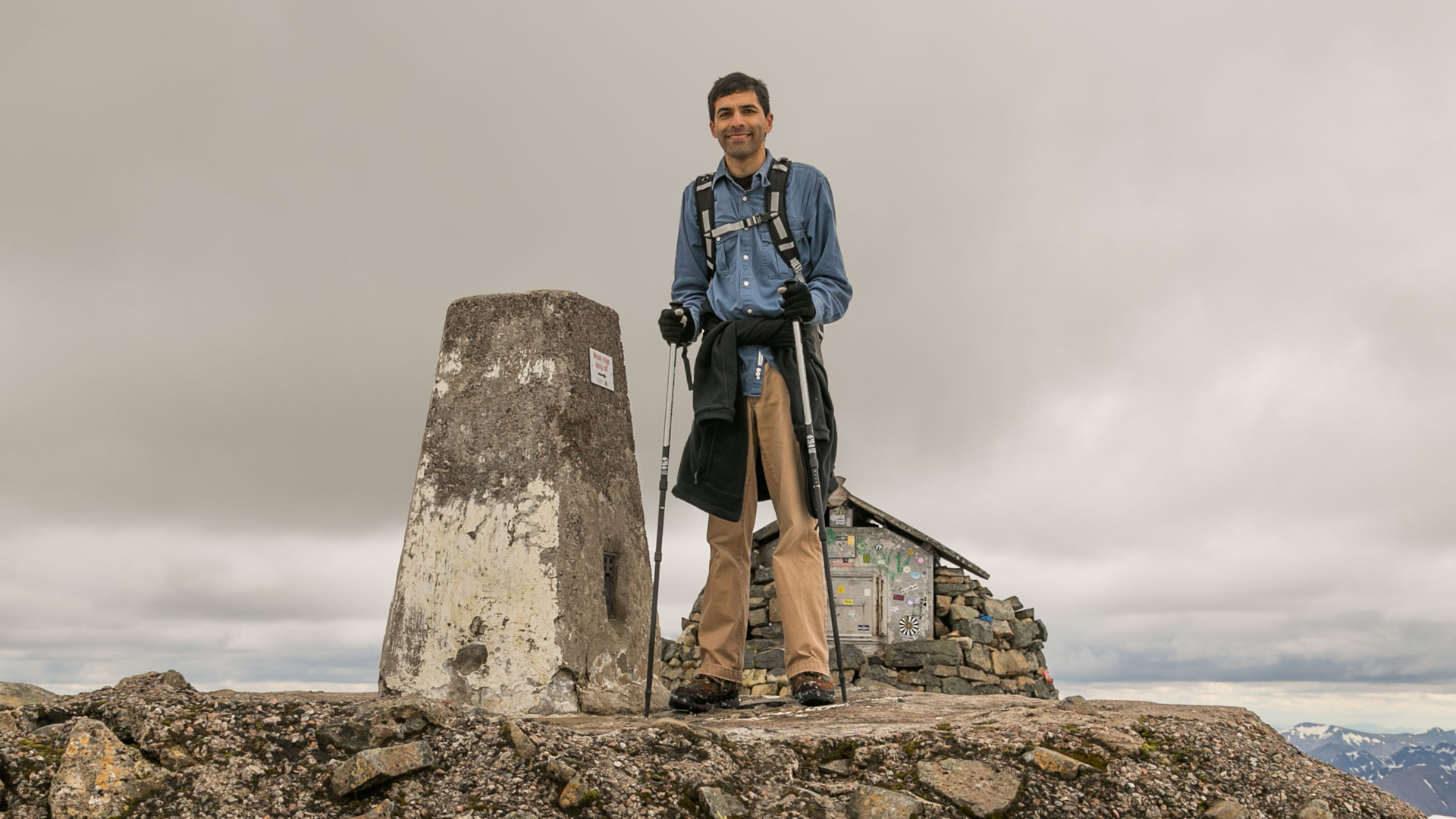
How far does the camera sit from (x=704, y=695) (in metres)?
6.07

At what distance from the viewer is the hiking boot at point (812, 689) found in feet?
19.2

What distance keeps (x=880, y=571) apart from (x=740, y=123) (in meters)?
10.9

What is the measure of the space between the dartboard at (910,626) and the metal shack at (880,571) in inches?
0.4

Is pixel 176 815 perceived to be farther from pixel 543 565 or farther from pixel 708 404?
pixel 708 404

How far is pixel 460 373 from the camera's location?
22.2 ft

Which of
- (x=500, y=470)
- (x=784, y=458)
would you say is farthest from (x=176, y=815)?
(x=784, y=458)

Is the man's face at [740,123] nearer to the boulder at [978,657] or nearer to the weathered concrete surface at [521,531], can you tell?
the weathered concrete surface at [521,531]

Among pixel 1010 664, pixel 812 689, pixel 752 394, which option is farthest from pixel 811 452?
pixel 1010 664

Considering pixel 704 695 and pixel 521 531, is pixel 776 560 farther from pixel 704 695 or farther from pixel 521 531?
pixel 521 531

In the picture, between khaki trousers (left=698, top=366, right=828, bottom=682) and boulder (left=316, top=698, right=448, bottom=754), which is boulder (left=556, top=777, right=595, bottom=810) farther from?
khaki trousers (left=698, top=366, right=828, bottom=682)

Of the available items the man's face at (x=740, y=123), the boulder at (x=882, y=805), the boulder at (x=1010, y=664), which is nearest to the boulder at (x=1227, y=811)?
the boulder at (x=882, y=805)

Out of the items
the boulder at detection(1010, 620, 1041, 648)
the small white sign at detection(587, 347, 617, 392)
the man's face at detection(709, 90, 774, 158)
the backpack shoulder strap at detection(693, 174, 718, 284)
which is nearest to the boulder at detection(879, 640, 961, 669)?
the boulder at detection(1010, 620, 1041, 648)

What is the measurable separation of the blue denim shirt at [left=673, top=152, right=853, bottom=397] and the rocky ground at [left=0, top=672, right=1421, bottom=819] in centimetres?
217

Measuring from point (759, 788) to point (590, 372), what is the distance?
3.20 metres
